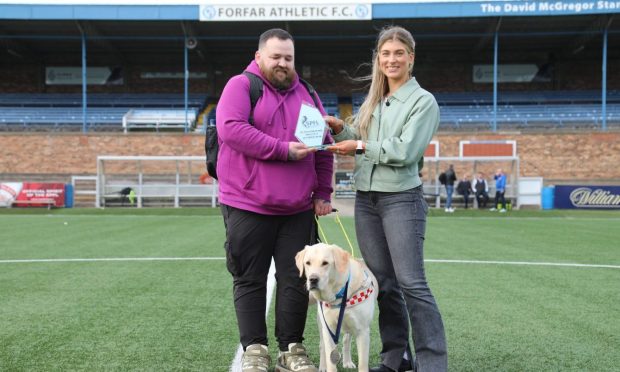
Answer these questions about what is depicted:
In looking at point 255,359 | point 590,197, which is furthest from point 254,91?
point 590,197

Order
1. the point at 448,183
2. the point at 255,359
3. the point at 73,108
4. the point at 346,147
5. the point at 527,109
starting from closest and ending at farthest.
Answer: the point at 346,147 → the point at 255,359 → the point at 448,183 → the point at 527,109 → the point at 73,108

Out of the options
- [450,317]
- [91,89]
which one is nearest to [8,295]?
[450,317]

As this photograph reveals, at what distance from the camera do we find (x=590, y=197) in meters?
23.4

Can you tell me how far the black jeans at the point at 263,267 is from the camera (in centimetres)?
373

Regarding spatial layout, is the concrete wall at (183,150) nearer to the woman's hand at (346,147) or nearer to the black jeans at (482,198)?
the black jeans at (482,198)

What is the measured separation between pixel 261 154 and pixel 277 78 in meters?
0.54

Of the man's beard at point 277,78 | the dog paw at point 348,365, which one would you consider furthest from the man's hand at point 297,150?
the dog paw at point 348,365

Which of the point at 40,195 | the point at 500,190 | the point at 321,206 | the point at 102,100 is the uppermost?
the point at 102,100

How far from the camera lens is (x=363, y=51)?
3662 cm

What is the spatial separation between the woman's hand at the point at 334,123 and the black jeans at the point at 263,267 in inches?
24.4

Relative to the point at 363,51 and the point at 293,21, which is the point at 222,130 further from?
the point at 363,51

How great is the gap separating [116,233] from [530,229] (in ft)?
32.5

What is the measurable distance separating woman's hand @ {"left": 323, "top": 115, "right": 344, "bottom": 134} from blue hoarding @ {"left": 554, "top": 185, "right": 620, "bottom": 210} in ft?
74.1

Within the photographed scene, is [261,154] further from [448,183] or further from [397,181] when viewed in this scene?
[448,183]
